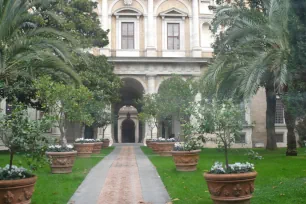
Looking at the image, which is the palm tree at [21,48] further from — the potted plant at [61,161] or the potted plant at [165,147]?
the potted plant at [165,147]

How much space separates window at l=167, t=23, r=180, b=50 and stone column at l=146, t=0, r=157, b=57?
1.63m

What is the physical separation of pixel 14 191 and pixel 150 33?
101ft

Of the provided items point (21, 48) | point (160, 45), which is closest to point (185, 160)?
point (21, 48)

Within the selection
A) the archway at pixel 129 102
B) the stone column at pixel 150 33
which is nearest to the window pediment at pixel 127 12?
the stone column at pixel 150 33

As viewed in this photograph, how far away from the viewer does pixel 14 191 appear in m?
7.01

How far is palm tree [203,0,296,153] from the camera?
16141 millimetres

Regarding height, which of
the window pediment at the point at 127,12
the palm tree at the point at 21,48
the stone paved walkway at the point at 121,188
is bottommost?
the stone paved walkway at the point at 121,188

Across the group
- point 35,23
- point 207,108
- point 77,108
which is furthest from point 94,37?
point 207,108

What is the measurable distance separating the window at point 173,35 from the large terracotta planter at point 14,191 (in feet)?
103

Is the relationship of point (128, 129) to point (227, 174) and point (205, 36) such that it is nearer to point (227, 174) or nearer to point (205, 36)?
point (205, 36)

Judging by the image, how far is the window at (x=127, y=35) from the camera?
3716 cm

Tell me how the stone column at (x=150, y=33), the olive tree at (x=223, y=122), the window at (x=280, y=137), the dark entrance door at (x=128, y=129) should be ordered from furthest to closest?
the dark entrance door at (x=128, y=129)
the window at (x=280, y=137)
the stone column at (x=150, y=33)
the olive tree at (x=223, y=122)

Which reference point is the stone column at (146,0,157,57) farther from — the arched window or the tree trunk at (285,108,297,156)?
the tree trunk at (285,108,297,156)

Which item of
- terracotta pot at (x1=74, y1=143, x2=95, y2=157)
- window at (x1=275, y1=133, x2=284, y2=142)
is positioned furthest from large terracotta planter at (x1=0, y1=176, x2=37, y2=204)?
window at (x1=275, y1=133, x2=284, y2=142)
